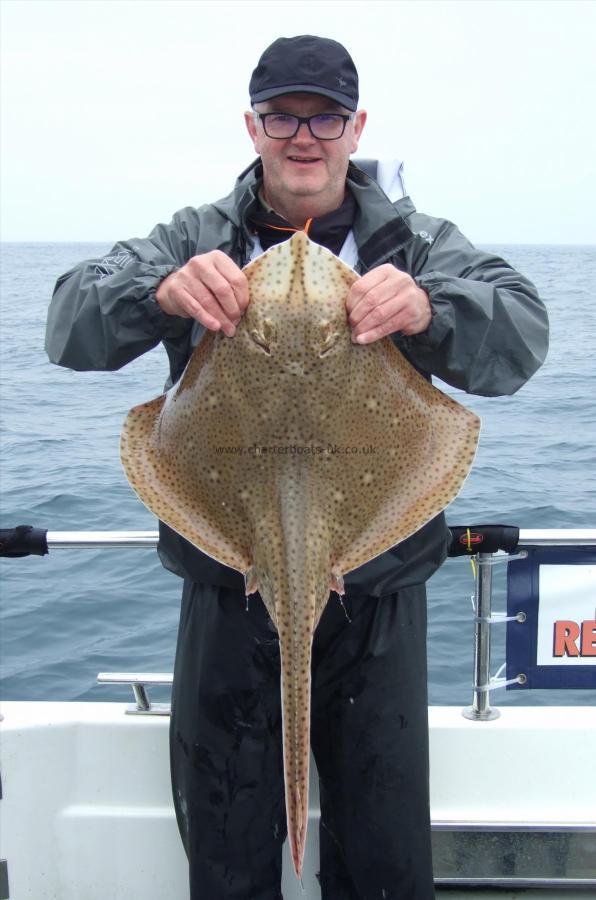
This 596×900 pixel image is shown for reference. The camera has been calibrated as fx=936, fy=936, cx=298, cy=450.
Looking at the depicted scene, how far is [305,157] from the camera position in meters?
2.93

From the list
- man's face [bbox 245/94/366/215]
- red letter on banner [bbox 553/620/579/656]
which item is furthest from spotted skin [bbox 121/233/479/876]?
red letter on banner [bbox 553/620/579/656]

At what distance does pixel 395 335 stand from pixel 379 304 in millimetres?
→ 477

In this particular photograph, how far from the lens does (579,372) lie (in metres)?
19.8

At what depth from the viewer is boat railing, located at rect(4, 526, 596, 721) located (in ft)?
12.0

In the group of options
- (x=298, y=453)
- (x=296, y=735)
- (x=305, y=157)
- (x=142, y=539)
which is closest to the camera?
(x=296, y=735)

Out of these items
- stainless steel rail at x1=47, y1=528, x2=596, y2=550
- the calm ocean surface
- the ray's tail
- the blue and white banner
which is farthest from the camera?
the calm ocean surface

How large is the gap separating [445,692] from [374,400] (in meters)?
4.62

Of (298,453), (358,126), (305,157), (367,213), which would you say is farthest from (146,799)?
(358,126)

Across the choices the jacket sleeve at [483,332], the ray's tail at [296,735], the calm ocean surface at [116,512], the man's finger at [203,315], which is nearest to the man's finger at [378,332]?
the jacket sleeve at [483,332]

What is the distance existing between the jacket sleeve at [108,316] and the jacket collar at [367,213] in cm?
34

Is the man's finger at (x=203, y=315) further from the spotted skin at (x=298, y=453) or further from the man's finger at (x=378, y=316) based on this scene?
the man's finger at (x=378, y=316)

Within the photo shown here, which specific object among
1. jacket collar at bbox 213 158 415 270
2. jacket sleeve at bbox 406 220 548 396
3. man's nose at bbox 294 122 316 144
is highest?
man's nose at bbox 294 122 316 144

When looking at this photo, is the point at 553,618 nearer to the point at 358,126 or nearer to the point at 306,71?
the point at 358,126

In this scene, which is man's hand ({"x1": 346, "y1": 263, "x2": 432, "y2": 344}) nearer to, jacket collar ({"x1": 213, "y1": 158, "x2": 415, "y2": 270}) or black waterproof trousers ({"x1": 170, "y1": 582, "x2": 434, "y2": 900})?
jacket collar ({"x1": 213, "y1": 158, "x2": 415, "y2": 270})
